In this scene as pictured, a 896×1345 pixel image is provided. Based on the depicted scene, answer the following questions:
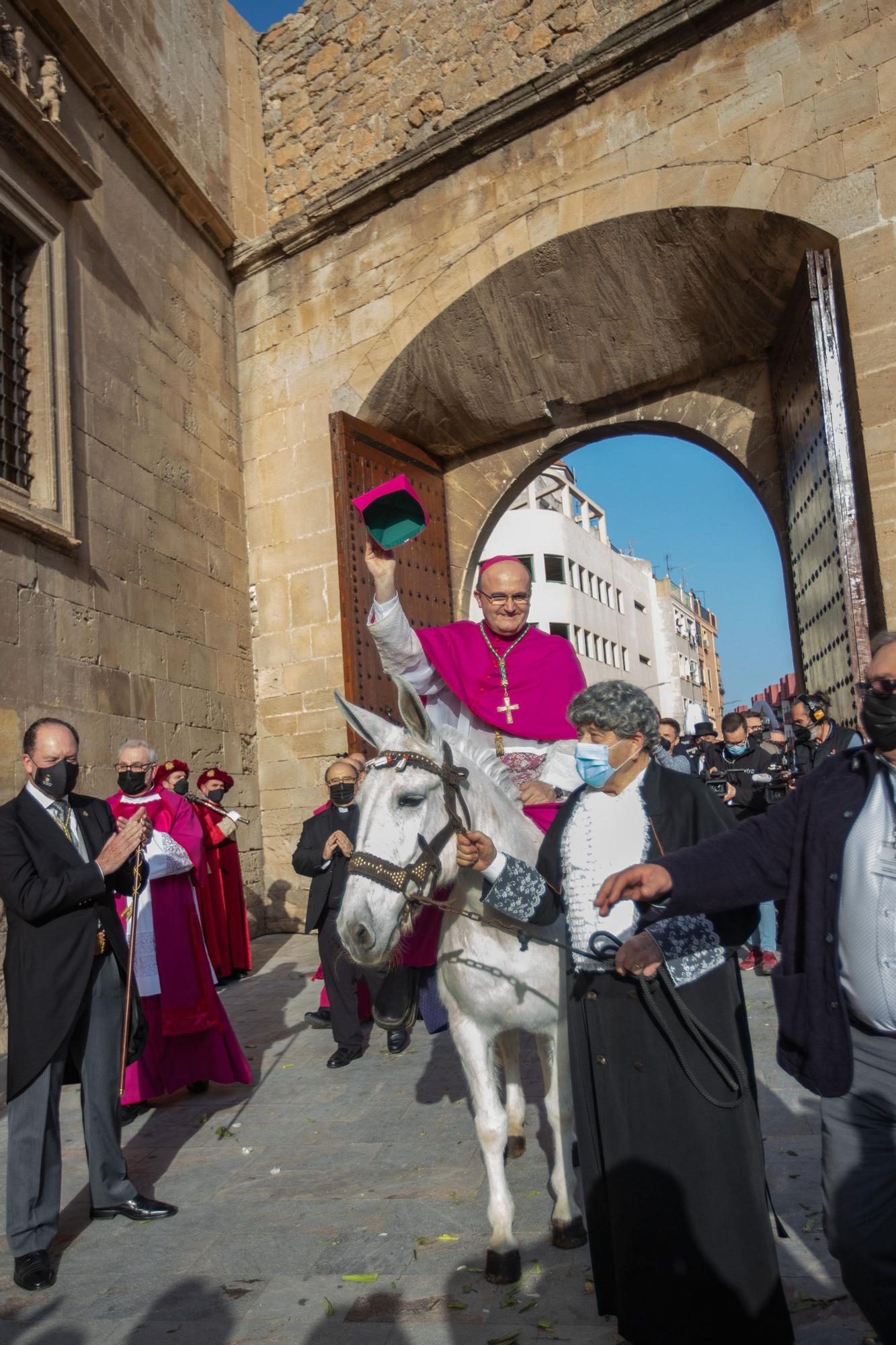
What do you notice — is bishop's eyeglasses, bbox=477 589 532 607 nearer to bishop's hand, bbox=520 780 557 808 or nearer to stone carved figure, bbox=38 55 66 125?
bishop's hand, bbox=520 780 557 808

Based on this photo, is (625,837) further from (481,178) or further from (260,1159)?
(481,178)

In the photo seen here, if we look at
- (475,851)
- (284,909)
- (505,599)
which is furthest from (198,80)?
(475,851)

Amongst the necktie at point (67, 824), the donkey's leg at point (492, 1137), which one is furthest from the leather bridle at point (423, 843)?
the necktie at point (67, 824)

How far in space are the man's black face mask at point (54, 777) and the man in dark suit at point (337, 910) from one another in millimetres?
1823

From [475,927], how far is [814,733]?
5.04 meters

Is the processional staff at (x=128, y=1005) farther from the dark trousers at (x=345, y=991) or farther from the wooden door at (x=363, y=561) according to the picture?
the wooden door at (x=363, y=561)

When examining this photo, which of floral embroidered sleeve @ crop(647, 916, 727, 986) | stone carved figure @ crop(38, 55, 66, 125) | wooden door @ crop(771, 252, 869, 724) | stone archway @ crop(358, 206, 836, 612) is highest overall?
stone carved figure @ crop(38, 55, 66, 125)

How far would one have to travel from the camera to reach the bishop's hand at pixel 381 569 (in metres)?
3.95

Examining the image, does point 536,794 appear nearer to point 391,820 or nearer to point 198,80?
point 391,820

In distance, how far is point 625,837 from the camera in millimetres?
2678

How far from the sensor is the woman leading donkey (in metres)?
2.38

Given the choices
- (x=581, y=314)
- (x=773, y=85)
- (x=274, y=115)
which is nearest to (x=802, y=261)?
(x=773, y=85)

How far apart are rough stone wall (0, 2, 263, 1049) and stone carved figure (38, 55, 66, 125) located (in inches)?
20.4

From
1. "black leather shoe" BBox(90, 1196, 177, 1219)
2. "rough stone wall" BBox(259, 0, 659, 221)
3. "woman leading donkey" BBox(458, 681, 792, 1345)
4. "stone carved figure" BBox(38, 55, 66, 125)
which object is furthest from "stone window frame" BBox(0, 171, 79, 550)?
"woman leading donkey" BBox(458, 681, 792, 1345)
